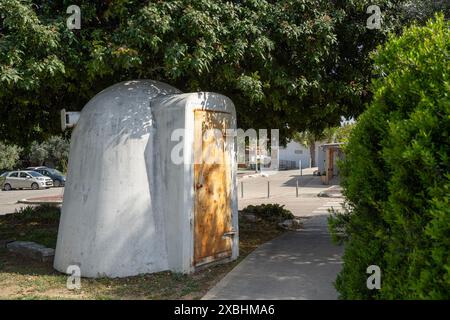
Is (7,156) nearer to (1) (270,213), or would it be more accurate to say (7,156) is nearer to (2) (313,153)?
(1) (270,213)

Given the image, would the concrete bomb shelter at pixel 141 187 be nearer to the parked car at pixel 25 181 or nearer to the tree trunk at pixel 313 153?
the parked car at pixel 25 181

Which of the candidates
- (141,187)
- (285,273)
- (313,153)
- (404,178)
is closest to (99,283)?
(141,187)

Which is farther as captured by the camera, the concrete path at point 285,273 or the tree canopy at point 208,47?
the tree canopy at point 208,47

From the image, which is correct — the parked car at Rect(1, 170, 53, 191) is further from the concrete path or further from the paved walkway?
the concrete path

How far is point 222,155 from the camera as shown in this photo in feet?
22.5

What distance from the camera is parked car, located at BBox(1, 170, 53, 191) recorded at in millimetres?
31016

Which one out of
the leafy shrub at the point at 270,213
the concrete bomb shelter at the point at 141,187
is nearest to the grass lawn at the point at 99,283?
the concrete bomb shelter at the point at 141,187

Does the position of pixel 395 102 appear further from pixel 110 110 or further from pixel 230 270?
pixel 110 110

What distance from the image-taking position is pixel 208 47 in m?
6.42

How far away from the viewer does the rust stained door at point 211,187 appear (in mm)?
6387

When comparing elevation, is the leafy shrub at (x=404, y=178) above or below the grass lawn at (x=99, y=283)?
above

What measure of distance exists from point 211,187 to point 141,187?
1078 mm

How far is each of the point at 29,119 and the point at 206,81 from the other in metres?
4.97

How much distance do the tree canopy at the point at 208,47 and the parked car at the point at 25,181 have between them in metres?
23.7
